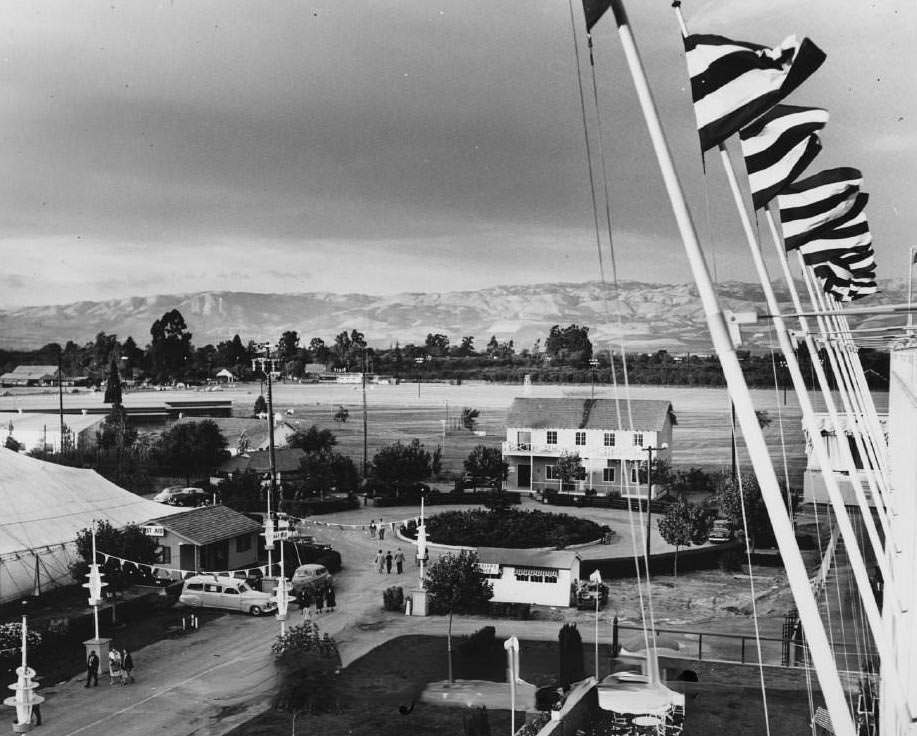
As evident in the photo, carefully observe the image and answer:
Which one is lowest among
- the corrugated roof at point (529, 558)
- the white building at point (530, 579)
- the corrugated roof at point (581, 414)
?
the white building at point (530, 579)

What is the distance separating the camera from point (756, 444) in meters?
5.05

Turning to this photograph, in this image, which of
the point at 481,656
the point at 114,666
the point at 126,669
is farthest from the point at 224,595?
the point at 481,656

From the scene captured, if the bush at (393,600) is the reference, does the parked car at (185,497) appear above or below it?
above

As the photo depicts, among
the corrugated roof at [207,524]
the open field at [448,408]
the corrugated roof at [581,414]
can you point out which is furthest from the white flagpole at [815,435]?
the open field at [448,408]

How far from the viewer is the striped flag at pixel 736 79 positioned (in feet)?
20.0

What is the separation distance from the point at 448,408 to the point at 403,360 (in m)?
13.2

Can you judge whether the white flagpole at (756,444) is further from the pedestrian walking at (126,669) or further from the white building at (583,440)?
the white building at (583,440)

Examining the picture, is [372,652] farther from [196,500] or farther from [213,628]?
[196,500]

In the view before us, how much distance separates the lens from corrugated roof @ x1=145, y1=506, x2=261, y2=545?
3134 centimetres

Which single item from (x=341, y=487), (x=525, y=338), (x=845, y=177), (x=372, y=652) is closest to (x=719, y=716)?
(x=372, y=652)

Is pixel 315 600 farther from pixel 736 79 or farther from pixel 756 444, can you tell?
pixel 756 444

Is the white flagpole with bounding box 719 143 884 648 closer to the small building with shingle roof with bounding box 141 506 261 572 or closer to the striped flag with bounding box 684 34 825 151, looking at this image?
the striped flag with bounding box 684 34 825 151

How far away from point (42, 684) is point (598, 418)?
108 feet

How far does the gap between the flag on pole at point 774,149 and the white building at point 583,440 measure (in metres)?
39.6
